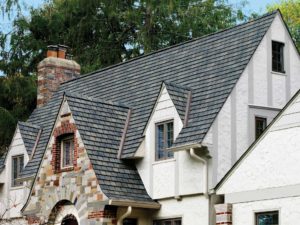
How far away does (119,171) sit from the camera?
88.9ft

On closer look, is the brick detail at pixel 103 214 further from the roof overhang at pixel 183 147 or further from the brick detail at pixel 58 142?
the roof overhang at pixel 183 147

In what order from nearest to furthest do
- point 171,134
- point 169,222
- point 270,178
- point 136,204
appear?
point 270,178, point 136,204, point 169,222, point 171,134

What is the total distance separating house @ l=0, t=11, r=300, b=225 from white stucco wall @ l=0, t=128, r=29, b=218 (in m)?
2.24

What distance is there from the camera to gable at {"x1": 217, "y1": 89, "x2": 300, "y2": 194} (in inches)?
833

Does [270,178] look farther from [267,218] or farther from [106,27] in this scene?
[106,27]

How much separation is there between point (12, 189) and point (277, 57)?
1141 centimetres

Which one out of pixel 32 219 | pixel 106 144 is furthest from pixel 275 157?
pixel 32 219

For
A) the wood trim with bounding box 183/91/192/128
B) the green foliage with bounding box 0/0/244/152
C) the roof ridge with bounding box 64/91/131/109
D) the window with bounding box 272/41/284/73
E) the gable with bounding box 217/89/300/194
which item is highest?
the green foliage with bounding box 0/0/244/152

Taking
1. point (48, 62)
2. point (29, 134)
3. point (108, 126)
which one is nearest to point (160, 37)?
point (48, 62)

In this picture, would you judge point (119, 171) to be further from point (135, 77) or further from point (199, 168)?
point (135, 77)

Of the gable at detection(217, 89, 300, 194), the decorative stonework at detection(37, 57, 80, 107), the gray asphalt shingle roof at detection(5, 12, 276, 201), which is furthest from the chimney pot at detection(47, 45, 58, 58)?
the gable at detection(217, 89, 300, 194)

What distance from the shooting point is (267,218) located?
2203 centimetres

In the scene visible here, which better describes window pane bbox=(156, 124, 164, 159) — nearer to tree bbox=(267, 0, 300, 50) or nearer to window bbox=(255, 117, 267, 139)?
window bbox=(255, 117, 267, 139)

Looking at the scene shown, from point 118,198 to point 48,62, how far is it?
39.1ft
